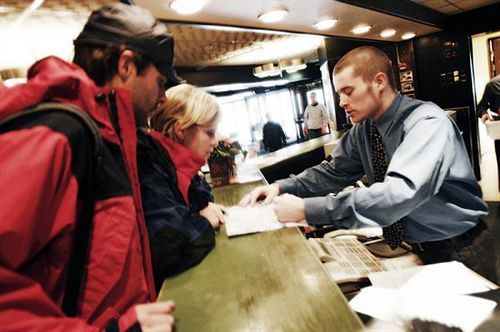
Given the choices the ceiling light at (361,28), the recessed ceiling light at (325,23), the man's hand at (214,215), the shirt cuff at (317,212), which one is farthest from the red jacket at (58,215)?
the ceiling light at (361,28)

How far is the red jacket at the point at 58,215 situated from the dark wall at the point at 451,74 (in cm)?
775

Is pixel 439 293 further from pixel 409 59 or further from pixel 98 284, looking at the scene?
pixel 409 59

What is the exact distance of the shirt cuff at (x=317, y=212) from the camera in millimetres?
1392

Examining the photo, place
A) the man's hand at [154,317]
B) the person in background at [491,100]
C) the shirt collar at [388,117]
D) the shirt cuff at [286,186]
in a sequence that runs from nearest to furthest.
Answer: the man's hand at [154,317] → the shirt collar at [388,117] → the shirt cuff at [286,186] → the person in background at [491,100]

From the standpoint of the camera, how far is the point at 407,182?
1.35 metres

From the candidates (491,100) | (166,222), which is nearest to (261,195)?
(166,222)

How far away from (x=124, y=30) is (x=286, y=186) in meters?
1.39

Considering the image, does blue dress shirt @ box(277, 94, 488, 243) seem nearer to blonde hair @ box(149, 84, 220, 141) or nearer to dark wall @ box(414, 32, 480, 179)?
blonde hair @ box(149, 84, 220, 141)

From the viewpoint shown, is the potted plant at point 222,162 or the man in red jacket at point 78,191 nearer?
the man in red jacket at point 78,191

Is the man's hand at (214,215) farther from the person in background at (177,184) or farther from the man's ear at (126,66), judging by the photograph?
the man's ear at (126,66)

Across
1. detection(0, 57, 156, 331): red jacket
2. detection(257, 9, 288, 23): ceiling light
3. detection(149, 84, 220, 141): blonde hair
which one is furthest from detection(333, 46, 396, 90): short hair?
detection(257, 9, 288, 23): ceiling light

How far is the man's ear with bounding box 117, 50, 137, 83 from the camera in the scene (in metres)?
0.93

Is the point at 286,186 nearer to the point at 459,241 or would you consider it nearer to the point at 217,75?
the point at 459,241

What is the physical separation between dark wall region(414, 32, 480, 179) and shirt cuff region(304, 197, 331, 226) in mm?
6865
